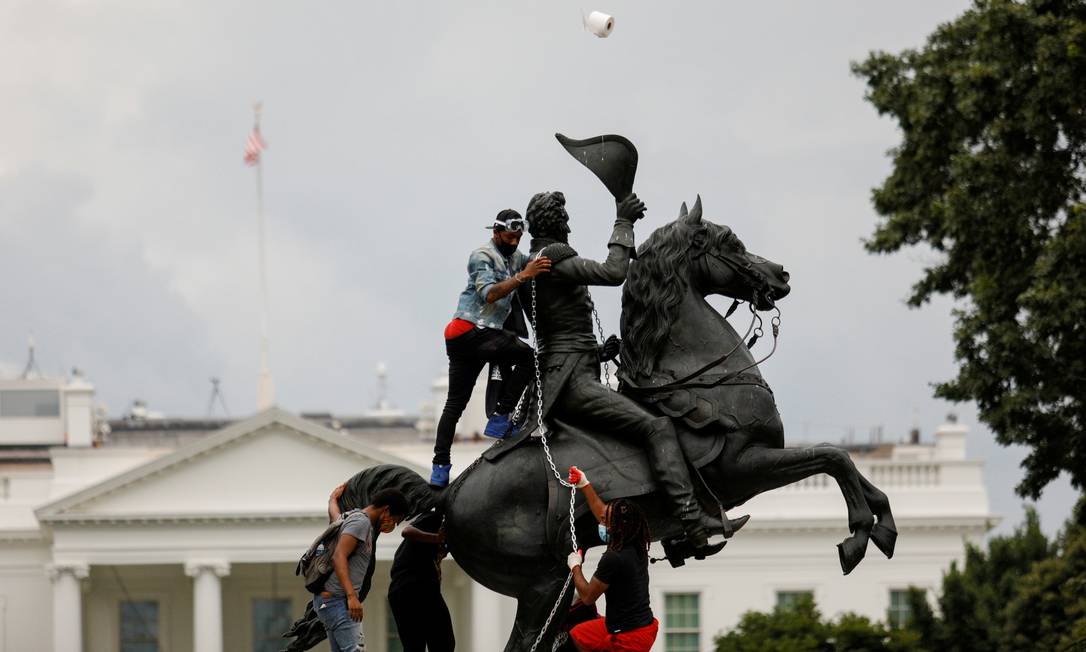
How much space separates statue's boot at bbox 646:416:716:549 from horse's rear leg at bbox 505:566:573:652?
0.68 meters

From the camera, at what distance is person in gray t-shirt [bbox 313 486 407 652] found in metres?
11.4

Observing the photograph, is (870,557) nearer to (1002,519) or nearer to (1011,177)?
Result: (1002,519)

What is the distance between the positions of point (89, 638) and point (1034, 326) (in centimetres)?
4499

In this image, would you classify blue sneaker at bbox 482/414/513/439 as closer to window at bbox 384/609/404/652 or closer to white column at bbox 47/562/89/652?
window at bbox 384/609/404/652

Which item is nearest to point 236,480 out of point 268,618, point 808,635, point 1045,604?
point 268,618

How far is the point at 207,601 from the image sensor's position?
208ft

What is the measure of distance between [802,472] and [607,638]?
1312mm

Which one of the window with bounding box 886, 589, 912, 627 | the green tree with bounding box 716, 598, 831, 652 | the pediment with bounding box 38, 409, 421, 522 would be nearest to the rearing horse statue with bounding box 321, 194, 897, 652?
the green tree with bounding box 716, 598, 831, 652

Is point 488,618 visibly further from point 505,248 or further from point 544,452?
point 544,452

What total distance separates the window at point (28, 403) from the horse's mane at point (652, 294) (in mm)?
88182

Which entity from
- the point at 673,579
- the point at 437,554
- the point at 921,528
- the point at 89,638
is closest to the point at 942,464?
the point at 921,528

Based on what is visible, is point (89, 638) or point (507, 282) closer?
point (507, 282)

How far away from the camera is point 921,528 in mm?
63719

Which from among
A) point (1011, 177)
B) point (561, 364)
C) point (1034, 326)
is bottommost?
point (561, 364)
